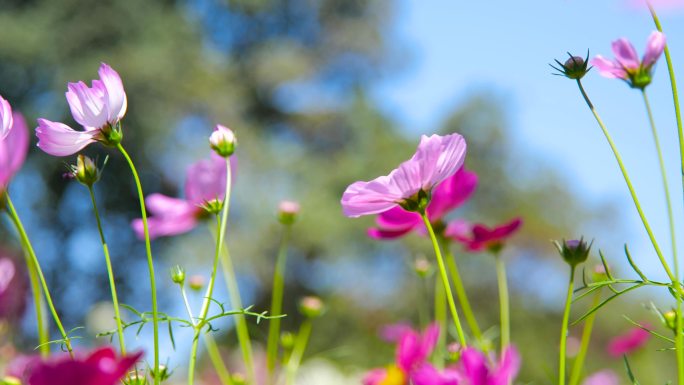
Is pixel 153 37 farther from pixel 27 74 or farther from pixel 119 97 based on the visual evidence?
pixel 119 97

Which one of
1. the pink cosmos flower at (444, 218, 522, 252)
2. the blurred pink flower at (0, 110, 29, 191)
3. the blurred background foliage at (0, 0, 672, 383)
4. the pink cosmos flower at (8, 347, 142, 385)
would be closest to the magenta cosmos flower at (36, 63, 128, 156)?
the blurred pink flower at (0, 110, 29, 191)

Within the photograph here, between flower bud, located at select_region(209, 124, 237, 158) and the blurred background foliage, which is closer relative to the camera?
flower bud, located at select_region(209, 124, 237, 158)

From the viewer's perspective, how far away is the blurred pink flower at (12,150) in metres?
0.32

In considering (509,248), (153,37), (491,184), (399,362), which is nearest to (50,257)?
(153,37)

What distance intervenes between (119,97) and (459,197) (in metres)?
0.23

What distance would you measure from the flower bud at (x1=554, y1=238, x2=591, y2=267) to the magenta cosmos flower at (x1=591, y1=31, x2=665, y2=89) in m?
0.07

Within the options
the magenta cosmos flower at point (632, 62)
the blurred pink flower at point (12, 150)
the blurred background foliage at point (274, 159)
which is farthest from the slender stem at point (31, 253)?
the blurred background foliage at point (274, 159)

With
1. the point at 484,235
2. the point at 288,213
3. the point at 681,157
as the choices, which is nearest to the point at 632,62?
the point at 681,157

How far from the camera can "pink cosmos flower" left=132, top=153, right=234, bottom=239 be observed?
470mm

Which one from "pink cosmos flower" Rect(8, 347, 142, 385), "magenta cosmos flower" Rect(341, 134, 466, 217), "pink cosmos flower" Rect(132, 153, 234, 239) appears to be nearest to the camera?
"pink cosmos flower" Rect(8, 347, 142, 385)

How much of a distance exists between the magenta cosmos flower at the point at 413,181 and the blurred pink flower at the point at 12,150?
0.41ft

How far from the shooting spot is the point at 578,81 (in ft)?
1.11

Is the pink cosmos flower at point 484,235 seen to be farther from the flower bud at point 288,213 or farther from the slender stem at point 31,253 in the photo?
the slender stem at point 31,253

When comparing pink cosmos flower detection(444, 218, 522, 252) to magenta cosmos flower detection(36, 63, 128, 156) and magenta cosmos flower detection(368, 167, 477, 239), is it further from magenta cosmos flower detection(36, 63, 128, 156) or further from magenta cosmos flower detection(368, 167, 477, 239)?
magenta cosmos flower detection(36, 63, 128, 156)
